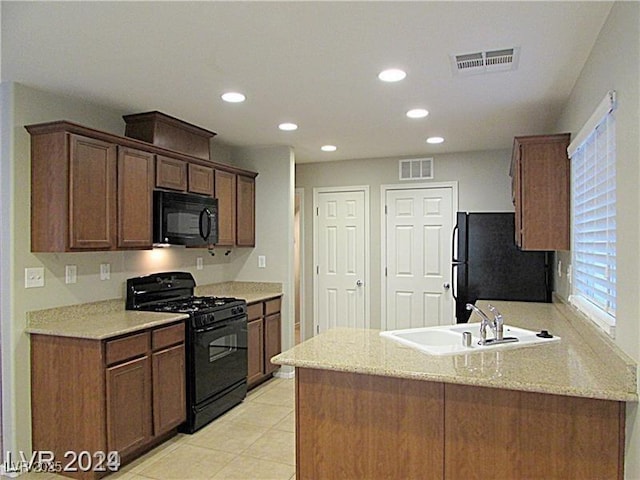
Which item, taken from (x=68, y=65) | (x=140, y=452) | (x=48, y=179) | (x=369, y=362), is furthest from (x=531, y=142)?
(x=140, y=452)

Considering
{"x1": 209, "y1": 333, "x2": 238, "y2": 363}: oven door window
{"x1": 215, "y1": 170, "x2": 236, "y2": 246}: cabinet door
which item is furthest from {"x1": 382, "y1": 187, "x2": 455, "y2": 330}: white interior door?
{"x1": 209, "y1": 333, "x2": 238, "y2": 363}: oven door window

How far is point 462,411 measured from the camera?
78.0 inches

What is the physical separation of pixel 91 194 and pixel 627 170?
2.99m

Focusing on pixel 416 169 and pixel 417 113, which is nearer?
pixel 417 113

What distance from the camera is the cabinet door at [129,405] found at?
2.84 meters

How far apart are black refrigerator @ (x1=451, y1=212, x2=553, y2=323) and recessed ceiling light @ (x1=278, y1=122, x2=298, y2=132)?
5.90 feet

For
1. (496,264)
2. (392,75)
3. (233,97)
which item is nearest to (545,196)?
(496,264)

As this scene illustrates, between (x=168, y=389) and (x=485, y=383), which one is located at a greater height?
(x=485, y=383)

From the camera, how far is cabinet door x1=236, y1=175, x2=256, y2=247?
4828 millimetres

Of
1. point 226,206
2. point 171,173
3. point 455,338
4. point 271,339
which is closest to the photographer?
point 455,338

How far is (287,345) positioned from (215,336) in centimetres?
141

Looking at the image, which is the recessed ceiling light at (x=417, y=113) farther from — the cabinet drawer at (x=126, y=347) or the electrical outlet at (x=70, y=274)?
the electrical outlet at (x=70, y=274)

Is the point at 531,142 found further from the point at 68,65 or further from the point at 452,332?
the point at 68,65

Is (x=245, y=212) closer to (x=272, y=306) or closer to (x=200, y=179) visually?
(x=200, y=179)
